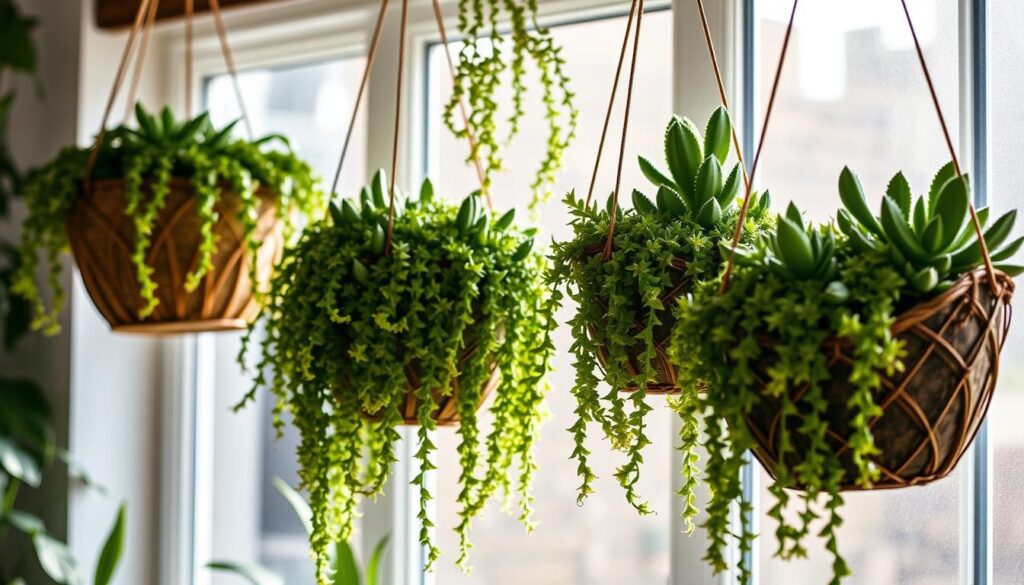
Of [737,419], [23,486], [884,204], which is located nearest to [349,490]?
[737,419]

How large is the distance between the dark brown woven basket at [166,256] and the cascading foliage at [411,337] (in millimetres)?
208

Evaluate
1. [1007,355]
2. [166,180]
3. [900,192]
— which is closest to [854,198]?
[900,192]

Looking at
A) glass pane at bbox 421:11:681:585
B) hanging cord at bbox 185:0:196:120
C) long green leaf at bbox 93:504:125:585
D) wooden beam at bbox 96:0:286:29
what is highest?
wooden beam at bbox 96:0:286:29

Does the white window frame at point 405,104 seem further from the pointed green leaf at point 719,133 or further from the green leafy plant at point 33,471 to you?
the pointed green leaf at point 719,133

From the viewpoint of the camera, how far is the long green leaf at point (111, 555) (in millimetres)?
1876

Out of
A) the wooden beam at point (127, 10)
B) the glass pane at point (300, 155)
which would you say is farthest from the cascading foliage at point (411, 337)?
the wooden beam at point (127, 10)

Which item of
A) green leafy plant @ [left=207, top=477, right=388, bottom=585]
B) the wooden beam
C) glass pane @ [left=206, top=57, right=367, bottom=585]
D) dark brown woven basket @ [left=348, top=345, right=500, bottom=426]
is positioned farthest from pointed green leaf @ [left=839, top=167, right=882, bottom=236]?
the wooden beam

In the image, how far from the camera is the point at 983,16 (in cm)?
133

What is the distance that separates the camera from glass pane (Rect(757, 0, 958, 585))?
53.4 inches

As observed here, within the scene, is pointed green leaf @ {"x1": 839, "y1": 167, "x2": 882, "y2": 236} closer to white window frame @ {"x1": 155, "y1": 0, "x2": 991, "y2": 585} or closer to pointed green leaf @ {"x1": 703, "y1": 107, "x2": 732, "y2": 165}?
pointed green leaf @ {"x1": 703, "y1": 107, "x2": 732, "y2": 165}

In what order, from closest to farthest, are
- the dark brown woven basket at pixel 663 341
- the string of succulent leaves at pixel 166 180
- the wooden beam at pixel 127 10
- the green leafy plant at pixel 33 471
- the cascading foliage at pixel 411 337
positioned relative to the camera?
the dark brown woven basket at pixel 663 341
the cascading foliage at pixel 411 337
the string of succulent leaves at pixel 166 180
the green leafy plant at pixel 33 471
the wooden beam at pixel 127 10

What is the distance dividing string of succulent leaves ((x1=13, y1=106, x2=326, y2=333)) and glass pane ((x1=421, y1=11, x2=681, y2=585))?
1.32ft

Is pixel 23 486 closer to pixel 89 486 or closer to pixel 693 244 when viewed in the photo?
pixel 89 486

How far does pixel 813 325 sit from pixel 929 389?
0.13m
